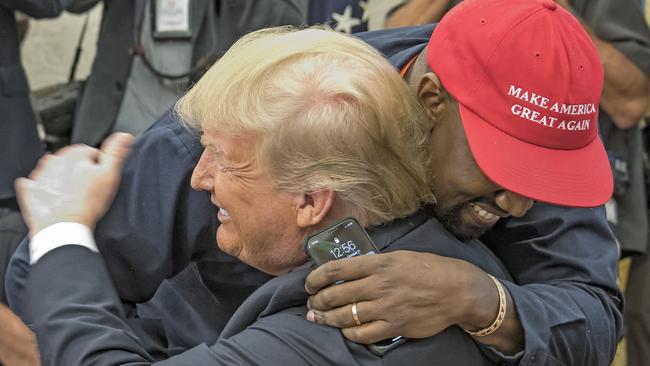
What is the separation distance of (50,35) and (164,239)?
3.23 meters

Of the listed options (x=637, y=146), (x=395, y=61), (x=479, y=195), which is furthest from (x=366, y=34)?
(x=637, y=146)

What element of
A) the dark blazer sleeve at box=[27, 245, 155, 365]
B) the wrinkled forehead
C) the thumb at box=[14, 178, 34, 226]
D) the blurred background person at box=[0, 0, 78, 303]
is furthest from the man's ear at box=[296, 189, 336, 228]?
the blurred background person at box=[0, 0, 78, 303]

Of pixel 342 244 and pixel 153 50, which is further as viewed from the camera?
pixel 153 50

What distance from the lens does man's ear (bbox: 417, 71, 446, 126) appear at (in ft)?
6.88

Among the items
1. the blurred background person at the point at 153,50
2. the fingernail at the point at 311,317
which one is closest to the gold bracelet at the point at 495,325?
the fingernail at the point at 311,317

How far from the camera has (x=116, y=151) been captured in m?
2.12

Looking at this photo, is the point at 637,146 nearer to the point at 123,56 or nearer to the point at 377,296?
the point at 123,56

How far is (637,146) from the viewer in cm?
397

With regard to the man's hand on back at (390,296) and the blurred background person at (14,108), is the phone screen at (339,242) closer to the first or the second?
the man's hand on back at (390,296)

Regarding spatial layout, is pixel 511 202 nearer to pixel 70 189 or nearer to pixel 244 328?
pixel 244 328

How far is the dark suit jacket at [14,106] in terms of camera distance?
12.7 ft

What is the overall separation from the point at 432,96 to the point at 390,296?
44cm

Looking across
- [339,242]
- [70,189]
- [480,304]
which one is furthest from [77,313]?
[480,304]

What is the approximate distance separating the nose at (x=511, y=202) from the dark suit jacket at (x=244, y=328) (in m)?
0.13
